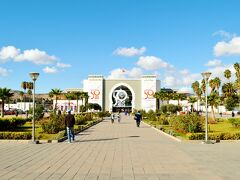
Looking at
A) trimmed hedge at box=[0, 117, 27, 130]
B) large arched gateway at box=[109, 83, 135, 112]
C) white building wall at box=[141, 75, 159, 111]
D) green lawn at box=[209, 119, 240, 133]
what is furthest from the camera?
large arched gateway at box=[109, 83, 135, 112]

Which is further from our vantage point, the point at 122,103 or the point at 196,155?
the point at 122,103

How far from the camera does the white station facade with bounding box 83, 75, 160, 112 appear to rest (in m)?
123

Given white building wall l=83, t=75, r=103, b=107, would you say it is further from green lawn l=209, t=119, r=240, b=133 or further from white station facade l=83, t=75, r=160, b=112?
green lawn l=209, t=119, r=240, b=133

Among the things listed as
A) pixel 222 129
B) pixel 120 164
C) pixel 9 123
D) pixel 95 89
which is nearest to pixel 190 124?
pixel 222 129

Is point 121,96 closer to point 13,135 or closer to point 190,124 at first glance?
point 190,124

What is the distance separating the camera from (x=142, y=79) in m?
124

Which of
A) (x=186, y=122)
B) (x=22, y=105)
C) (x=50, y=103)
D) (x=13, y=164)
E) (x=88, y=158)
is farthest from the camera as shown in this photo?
(x=50, y=103)

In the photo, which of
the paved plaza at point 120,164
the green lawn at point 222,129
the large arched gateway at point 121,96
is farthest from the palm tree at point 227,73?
the large arched gateway at point 121,96

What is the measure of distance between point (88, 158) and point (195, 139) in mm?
9215

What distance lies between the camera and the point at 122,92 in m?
126

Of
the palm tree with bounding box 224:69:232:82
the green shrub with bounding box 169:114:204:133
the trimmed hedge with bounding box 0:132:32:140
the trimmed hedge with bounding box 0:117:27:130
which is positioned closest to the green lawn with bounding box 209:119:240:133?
the green shrub with bounding box 169:114:204:133

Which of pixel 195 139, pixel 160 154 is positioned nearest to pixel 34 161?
pixel 160 154

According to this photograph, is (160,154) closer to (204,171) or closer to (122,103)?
(204,171)

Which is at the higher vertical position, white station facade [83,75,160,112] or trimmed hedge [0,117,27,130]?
white station facade [83,75,160,112]
